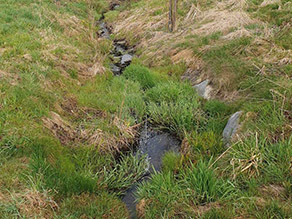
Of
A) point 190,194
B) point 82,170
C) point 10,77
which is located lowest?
point 190,194

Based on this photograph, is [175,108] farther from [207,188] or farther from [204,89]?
[207,188]

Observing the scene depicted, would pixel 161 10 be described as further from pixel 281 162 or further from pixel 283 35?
pixel 281 162

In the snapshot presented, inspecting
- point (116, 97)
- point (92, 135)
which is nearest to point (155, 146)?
point (92, 135)

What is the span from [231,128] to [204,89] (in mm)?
2822

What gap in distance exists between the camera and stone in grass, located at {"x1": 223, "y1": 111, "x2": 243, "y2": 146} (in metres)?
5.70

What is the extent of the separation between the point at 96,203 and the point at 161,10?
15.1 meters

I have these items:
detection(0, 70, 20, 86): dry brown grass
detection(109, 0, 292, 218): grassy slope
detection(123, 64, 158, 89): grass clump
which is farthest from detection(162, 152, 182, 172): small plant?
detection(0, 70, 20, 86): dry brown grass

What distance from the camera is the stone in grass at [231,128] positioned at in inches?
225

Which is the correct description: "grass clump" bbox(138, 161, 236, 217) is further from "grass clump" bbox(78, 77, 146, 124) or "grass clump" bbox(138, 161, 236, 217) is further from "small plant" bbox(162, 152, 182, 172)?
"grass clump" bbox(78, 77, 146, 124)

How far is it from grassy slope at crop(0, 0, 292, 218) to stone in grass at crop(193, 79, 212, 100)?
1.18ft

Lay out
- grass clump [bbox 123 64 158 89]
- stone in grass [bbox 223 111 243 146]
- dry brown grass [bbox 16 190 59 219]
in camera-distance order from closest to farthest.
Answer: dry brown grass [bbox 16 190 59 219]
stone in grass [bbox 223 111 243 146]
grass clump [bbox 123 64 158 89]

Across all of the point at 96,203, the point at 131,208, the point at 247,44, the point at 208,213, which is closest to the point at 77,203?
the point at 96,203

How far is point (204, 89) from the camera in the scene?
8.48m

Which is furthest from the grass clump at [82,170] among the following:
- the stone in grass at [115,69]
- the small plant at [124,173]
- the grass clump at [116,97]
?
the stone in grass at [115,69]
